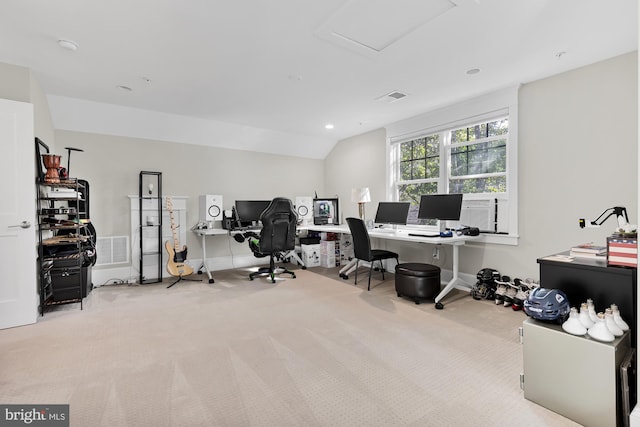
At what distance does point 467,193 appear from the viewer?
4219 mm

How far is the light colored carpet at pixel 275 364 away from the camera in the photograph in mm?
1679

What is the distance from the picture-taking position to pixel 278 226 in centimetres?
453

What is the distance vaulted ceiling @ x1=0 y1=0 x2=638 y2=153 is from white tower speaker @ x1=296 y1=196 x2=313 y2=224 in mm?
2276

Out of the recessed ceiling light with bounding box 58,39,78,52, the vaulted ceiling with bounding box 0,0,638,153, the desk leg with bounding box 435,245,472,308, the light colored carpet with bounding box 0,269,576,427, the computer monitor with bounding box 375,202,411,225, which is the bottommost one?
the light colored carpet with bounding box 0,269,576,427

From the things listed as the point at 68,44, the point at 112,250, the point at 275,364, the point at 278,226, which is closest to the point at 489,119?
the point at 278,226

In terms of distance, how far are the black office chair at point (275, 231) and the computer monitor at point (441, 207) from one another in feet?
6.13

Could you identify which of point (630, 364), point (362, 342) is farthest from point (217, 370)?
point (630, 364)

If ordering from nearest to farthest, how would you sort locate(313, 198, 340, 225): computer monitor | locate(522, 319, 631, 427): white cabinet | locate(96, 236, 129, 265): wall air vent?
locate(522, 319, 631, 427): white cabinet < locate(96, 236, 129, 265): wall air vent < locate(313, 198, 340, 225): computer monitor

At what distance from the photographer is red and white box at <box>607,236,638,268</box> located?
159 centimetres

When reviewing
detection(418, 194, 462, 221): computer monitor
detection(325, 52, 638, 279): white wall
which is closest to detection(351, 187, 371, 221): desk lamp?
detection(418, 194, 462, 221): computer monitor

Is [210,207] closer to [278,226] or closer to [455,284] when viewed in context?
[278,226]

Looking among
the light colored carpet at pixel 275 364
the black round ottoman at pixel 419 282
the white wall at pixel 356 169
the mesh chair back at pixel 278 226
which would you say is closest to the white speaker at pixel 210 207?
the mesh chair back at pixel 278 226

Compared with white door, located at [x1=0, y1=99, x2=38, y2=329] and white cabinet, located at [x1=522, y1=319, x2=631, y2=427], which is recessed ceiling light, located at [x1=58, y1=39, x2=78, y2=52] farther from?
white cabinet, located at [x1=522, y1=319, x2=631, y2=427]

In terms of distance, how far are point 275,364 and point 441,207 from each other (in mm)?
2810
